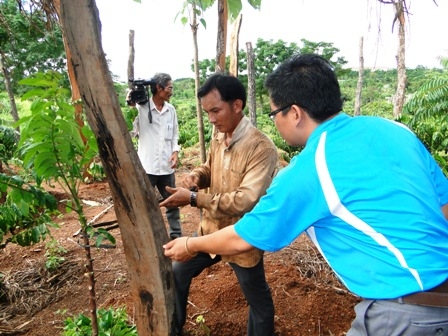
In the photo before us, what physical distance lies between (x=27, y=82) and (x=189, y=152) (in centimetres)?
1029

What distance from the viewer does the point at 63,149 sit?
181 centimetres

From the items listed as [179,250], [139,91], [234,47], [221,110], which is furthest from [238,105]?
[234,47]

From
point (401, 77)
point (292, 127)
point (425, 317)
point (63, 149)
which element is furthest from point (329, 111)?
point (401, 77)

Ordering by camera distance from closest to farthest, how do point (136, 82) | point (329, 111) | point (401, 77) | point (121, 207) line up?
point (329, 111)
point (121, 207)
point (136, 82)
point (401, 77)

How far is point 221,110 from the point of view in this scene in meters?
2.10

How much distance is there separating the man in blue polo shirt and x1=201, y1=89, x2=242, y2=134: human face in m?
0.80

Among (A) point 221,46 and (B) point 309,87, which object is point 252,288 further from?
(A) point 221,46

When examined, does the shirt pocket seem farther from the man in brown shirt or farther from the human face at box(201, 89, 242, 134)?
the human face at box(201, 89, 242, 134)

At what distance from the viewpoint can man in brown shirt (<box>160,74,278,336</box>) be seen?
6.70 feet

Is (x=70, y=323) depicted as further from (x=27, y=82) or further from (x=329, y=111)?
(x=329, y=111)

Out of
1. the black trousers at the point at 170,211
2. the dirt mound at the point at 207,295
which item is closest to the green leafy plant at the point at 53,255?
the dirt mound at the point at 207,295

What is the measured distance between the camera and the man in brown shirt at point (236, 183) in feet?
6.70

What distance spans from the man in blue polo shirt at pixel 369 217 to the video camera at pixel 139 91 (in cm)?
291

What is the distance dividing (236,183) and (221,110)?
0.44 m
